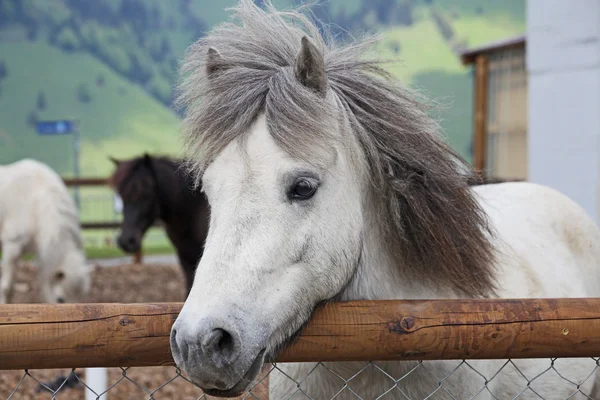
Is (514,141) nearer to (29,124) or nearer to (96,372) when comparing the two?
(96,372)

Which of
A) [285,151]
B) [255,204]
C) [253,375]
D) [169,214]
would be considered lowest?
[169,214]

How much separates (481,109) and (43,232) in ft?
19.4

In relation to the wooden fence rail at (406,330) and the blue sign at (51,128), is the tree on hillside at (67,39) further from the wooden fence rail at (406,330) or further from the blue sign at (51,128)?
the wooden fence rail at (406,330)

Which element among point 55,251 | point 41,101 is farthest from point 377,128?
point 41,101

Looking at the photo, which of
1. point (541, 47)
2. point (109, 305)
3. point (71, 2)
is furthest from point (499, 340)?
point (71, 2)

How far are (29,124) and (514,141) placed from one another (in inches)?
474

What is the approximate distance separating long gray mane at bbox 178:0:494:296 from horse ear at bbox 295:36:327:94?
26 mm

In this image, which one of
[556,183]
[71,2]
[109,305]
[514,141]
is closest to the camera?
[109,305]

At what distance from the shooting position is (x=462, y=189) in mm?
2068

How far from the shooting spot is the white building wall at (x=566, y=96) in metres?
5.94

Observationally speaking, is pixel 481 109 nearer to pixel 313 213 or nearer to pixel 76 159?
pixel 313 213

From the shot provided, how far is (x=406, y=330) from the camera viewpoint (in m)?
1.59

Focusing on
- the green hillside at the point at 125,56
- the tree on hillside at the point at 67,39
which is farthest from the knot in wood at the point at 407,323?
the tree on hillside at the point at 67,39

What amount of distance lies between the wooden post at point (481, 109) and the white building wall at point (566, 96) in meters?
2.49
